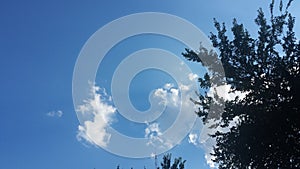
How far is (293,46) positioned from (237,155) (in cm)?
552

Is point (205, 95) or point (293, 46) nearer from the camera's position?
point (293, 46)

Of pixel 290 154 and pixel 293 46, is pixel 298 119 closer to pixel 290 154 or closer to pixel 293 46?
pixel 290 154

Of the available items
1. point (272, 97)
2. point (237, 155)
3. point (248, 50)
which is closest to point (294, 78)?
point (272, 97)

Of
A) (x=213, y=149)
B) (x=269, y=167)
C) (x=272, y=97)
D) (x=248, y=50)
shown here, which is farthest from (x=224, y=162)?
(x=248, y=50)

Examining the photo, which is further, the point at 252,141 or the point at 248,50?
the point at 248,50

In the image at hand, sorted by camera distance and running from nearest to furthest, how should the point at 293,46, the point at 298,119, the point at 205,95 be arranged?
the point at 298,119
the point at 293,46
the point at 205,95

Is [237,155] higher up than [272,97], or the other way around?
[272,97]

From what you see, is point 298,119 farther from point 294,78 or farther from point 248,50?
point 248,50

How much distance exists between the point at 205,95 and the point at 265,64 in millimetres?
3263

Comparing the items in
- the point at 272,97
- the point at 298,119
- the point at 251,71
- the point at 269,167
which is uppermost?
the point at 251,71

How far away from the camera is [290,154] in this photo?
1833 cm

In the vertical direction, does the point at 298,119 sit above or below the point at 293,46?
below

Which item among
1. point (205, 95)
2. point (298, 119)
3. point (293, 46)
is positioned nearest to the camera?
point (298, 119)

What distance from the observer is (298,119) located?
18.1m
